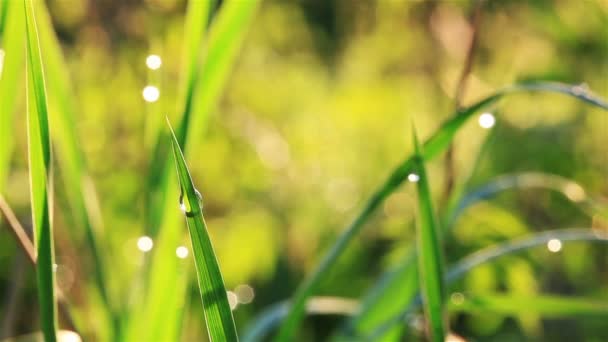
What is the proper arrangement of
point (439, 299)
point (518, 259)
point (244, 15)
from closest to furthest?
1. point (439, 299)
2. point (244, 15)
3. point (518, 259)

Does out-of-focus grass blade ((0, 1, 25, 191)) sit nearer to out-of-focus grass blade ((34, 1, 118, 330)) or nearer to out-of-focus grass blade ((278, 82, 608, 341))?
out-of-focus grass blade ((34, 1, 118, 330))

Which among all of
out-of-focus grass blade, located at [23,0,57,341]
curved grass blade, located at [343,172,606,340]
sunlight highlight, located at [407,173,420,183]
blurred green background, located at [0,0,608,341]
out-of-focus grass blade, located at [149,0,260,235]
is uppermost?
blurred green background, located at [0,0,608,341]

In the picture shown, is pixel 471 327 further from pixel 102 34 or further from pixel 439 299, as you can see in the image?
pixel 102 34

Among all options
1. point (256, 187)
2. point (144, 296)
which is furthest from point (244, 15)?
point (256, 187)

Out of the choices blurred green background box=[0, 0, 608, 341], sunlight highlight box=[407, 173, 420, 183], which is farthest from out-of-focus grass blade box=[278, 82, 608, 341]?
blurred green background box=[0, 0, 608, 341]

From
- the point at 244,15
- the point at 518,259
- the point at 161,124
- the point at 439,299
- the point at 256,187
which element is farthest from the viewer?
the point at 256,187

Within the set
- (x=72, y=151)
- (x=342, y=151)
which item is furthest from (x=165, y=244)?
(x=342, y=151)
